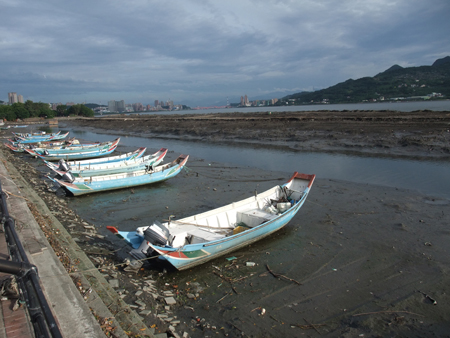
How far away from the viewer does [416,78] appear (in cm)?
16250

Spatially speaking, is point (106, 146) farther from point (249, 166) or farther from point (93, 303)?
point (93, 303)

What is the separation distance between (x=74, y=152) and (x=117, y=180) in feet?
52.6

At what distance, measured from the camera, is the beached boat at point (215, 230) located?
29.2 feet

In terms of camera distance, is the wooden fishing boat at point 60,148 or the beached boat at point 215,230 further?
the wooden fishing boat at point 60,148

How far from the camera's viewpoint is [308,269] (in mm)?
9477

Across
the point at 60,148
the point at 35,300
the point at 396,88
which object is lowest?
the point at 60,148

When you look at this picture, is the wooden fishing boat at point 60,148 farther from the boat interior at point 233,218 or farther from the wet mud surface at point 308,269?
the boat interior at point 233,218

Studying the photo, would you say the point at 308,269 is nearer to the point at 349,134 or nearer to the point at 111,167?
the point at 111,167

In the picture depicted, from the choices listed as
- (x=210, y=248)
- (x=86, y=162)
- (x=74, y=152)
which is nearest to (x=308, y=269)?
(x=210, y=248)

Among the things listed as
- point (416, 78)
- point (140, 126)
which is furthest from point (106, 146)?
point (416, 78)

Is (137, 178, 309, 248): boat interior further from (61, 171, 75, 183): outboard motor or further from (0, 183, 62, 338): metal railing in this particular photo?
(61, 171, 75, 183): outboard motor

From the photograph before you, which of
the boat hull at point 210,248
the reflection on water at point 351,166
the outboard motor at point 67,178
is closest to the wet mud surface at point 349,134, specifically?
the reflection on water at point 351,166

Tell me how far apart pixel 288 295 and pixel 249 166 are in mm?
18268

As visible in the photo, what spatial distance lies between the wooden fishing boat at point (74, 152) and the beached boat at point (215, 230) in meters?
23.8
